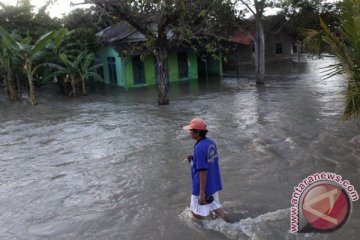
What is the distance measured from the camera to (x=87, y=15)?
26.3 meters

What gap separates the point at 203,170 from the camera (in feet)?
15.3

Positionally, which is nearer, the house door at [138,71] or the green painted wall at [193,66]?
the house door at [138,71]

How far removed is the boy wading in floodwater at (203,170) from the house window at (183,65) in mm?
20946

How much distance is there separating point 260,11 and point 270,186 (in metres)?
15.8

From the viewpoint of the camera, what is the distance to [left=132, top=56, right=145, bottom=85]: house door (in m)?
23.3

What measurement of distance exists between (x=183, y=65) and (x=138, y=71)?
12.0 ft

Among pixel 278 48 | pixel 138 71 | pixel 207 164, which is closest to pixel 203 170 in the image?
pixel 207 164

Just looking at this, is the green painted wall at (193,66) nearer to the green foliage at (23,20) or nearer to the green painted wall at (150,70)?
the green painted wall at (150,70)

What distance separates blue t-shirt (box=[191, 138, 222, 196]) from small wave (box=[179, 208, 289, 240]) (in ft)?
1.86

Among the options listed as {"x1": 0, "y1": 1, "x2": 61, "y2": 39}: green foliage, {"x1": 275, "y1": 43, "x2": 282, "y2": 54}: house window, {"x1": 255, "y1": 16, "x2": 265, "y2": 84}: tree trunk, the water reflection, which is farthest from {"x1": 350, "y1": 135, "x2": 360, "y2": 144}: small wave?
{"x1": 275, "y1": 43, "x2": 282, "y2": 54}: house window

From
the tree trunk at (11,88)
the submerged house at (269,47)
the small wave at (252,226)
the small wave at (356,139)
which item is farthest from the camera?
the submerged house at (269,47)

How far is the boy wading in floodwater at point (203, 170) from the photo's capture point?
15.3 ft

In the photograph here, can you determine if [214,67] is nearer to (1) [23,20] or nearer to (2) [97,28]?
(2) [97,28]

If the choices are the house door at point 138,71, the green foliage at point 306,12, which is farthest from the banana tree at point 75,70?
the green foliage at point 306,12
